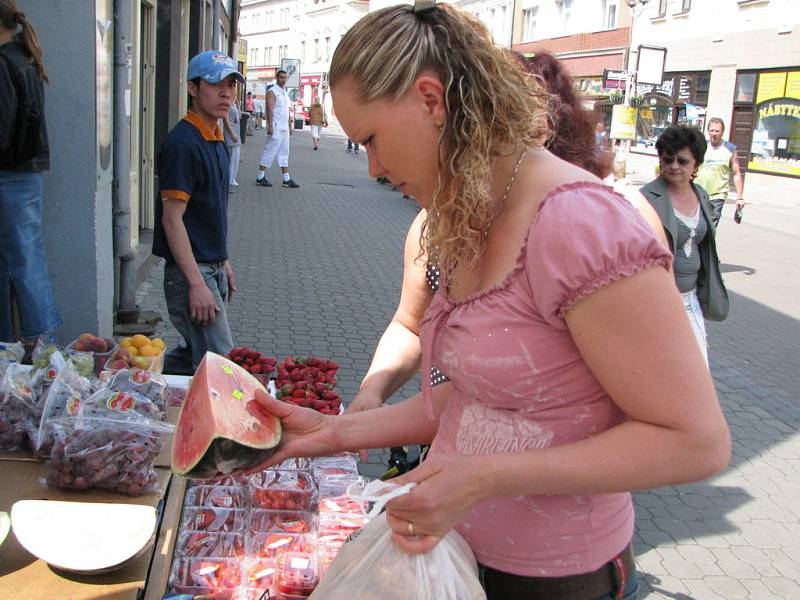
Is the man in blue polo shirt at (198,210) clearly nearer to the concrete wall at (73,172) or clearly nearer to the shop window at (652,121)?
the concrete wall at (73,172)

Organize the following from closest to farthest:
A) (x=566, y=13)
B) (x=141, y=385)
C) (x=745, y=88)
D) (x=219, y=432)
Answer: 1. (x=219, y=432)
2. (x=141, y=385)
3. (x=745, y=88)
4. (x=566, y=13)

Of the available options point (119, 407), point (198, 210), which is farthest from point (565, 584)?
point (198, 210)

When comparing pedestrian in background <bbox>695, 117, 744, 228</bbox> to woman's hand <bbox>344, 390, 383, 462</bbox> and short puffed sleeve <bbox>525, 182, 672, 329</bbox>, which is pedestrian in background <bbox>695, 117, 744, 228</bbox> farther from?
short puffed sleeve <bbox>525, 182, 672, 329</bbox>

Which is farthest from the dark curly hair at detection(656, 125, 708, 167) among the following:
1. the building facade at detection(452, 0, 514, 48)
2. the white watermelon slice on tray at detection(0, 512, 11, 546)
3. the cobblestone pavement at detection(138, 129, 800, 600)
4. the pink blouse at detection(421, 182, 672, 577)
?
the building facade at detection(452, 0, 514, 48)

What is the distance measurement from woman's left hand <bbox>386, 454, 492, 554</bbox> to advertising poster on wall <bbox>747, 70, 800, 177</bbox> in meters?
25.2

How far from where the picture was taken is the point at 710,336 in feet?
28.9

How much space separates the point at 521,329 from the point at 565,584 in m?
0.54

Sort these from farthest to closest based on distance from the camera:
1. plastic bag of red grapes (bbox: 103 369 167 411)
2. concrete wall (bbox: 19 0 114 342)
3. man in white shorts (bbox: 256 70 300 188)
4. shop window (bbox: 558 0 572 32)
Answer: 1. shop window (bbox: 558 0 572 32)
2. man in white shorts (bbox: 256 70 300 188)
3. concrete wall (bbox: 19 0 114 342)
4. plastic bag of red grapes (bbox: 103 369 167 411)

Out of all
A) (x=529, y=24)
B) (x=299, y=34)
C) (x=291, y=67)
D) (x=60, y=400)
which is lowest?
(x=60, y=400)

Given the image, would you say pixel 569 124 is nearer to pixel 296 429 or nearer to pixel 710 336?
pixel 296 429

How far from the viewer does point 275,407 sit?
2002mm

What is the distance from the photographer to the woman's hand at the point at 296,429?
6.49 ft

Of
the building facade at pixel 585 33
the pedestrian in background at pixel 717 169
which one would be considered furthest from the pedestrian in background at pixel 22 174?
the building facade at pixel 585 33

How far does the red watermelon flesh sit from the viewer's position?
1.87 m
